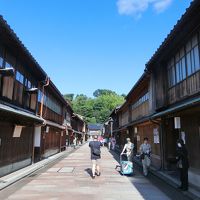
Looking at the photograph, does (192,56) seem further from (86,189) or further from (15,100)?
(15,100)

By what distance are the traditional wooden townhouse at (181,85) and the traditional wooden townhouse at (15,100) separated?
22.2 feet

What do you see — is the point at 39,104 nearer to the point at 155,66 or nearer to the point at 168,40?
the point at 155,66

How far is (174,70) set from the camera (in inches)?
582

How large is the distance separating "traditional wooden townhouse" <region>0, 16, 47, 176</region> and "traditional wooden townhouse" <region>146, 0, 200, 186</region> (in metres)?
6.77

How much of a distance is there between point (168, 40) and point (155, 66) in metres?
4.56

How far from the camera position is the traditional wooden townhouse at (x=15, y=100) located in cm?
1255

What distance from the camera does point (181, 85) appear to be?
538 inches

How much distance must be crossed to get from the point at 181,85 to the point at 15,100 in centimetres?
877

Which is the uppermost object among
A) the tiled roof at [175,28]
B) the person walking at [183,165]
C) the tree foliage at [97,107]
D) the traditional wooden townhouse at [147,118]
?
the tree foliage at [97,107]

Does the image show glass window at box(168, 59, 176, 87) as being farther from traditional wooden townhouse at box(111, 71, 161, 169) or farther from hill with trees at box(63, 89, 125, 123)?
hill with trees at box(63, 89, 125, 123)

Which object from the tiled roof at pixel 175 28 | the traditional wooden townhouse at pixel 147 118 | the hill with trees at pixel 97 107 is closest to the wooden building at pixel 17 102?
the tiled roof at pixel 175 28

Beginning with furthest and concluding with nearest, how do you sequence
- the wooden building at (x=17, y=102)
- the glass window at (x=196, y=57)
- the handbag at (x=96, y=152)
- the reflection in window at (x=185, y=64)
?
1. the handbag at (x=96, y=152)
2. the wooden building at (x=17, y=102)
3. the reflection in window at (x=185, y=64)
4. the glass window at (x=196, y=57)

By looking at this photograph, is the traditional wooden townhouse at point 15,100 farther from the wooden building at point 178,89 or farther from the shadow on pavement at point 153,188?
the wooden building at point 178,89

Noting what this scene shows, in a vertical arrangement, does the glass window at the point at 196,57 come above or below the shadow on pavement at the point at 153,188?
above
